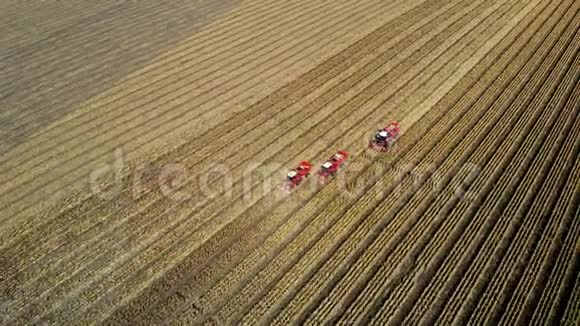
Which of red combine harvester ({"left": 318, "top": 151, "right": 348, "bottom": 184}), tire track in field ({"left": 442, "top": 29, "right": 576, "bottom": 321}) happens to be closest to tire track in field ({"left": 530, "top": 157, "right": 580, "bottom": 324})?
tire track in field ({"left": 442, "top": 29, "right": 576, "bottom": 321})

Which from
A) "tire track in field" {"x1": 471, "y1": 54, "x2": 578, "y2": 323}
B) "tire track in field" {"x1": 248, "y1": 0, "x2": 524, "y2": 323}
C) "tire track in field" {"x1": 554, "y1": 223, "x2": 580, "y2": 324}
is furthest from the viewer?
"tire track in field" {"x1": 471, "y1": 54, "x2": 578, "y2": 323}

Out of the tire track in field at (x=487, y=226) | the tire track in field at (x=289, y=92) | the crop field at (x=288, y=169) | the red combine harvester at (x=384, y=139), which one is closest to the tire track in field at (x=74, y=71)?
the crop field at (x=288, y=169)

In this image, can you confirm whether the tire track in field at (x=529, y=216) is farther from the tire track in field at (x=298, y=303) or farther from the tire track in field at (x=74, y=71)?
the tire track in field at (x=74, y=71)

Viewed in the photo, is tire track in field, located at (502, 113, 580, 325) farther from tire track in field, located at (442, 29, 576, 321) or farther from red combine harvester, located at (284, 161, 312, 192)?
red combine harvester, located at (284, 161, 312, 192)

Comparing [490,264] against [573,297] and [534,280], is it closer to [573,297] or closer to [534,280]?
[534,280]

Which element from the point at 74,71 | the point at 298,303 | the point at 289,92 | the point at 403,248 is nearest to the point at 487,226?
the point at 403,248

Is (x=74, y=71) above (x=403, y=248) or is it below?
below

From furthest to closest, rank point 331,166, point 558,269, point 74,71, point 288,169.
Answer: point 74,71, point 288,169, point 331,166, point 558,269
